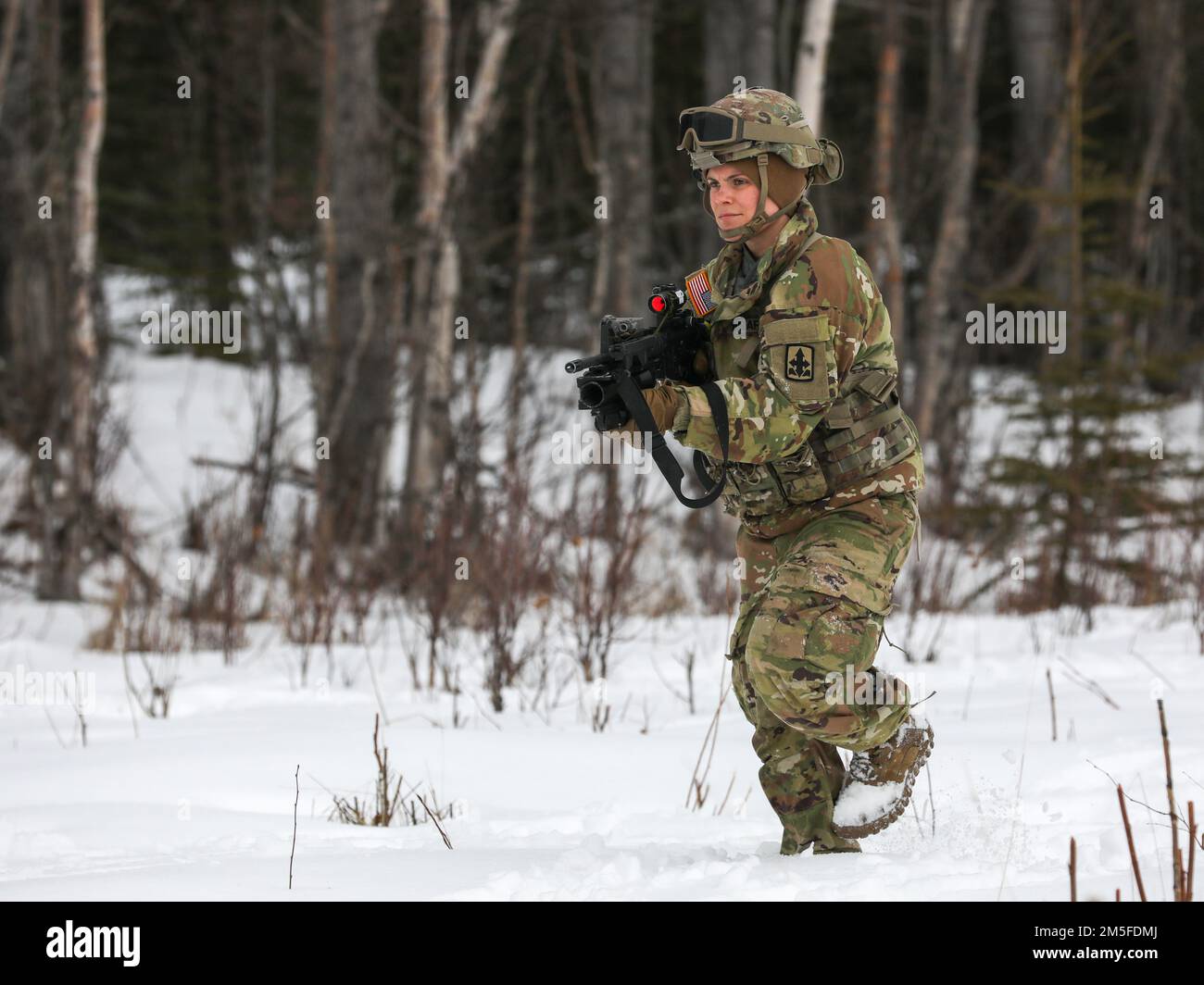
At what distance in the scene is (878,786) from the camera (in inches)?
112

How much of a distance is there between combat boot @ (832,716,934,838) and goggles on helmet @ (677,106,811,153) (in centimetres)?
136

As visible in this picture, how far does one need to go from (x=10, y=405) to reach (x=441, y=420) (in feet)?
9.54

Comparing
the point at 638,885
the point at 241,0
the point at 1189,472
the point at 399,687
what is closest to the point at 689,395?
the point at 638,885

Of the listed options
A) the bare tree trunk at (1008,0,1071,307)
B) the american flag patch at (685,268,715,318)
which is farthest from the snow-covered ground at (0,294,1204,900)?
the bare tree trunk at (1008,0,1071,307)

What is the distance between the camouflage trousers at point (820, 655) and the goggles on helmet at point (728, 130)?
812 mm

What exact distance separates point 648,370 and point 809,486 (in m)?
0.46

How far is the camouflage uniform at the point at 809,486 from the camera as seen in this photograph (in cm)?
254

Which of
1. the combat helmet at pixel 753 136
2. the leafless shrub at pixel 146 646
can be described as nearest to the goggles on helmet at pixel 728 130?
the combat helmet at pixel 753 136

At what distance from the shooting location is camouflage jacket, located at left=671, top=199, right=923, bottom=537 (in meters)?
2.52

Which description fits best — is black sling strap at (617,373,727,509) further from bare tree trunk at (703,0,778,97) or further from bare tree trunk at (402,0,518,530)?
bare tree trunk at (703,0,778,97)

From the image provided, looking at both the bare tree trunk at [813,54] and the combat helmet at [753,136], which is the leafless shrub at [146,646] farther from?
the bare tree trunk at [813,54]

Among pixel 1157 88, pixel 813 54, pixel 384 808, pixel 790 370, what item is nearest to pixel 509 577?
pixel 384 808

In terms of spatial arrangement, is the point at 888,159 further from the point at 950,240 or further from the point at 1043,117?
the point at 1043,117

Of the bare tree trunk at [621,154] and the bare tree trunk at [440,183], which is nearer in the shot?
the bare tree trunk at [440,183]
